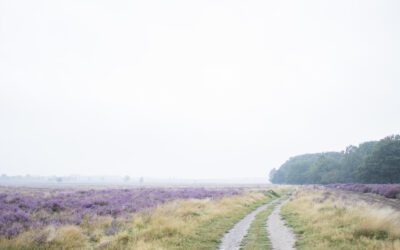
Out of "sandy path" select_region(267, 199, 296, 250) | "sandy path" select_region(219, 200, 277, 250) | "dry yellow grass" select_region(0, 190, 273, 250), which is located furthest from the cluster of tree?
"sandy path" select_region(219, 200, 277, 250)

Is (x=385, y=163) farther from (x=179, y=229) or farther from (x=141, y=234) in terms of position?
(x=141, y=234)

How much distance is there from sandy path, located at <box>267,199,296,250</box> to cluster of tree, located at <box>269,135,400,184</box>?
227ft

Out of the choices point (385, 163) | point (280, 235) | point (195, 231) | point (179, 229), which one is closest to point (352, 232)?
point (280, 235)

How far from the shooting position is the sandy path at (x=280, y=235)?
663 inches

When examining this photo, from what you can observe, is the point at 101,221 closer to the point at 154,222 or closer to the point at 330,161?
the point at 154,222

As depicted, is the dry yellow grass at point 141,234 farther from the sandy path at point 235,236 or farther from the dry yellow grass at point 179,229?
the sandy path at point 235,236

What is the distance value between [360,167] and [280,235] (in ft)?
270

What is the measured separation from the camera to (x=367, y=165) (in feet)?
289

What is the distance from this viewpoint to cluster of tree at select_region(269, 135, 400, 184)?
3243 inches

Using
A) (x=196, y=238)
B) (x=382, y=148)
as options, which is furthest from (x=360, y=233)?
(x=382, y=148)

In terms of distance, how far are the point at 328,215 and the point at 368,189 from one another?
46220 millimetres

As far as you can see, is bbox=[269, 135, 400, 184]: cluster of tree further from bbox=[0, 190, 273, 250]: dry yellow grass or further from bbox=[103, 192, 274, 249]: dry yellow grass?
bbox=[0, 190, 273, 250]: dry yellow grass

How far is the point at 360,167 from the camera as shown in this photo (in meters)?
91.9

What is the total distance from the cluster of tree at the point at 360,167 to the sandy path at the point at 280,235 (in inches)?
2722
